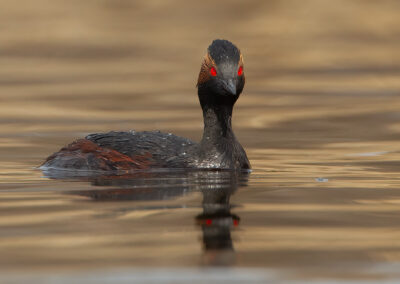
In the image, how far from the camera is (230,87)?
1262cm

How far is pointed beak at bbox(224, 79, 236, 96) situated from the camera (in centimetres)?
1254

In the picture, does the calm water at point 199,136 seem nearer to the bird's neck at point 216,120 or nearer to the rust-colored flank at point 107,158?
the rust-colored flank at point 107,158

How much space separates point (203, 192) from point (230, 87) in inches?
69.1

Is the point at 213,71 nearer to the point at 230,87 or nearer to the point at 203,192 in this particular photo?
the point at 230,87

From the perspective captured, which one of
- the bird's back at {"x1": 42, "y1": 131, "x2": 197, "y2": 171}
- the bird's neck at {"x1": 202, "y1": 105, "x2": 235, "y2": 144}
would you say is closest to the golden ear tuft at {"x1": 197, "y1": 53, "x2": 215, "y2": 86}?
the bird's neck at {"x1": 202, "y1": 105, "x2": 235, "y2": 144}

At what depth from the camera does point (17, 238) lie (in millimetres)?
8547

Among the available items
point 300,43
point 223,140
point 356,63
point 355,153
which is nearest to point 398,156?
point 355,153

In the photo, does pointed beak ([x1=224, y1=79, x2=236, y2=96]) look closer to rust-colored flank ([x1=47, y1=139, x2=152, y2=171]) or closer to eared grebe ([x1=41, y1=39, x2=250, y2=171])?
eared grebe ([x1=41, y1=39, x2=250, y2=171])

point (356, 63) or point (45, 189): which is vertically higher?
point (356, 63)

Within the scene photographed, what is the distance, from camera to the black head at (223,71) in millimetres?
12672

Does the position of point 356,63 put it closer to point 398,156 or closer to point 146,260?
point 398,156

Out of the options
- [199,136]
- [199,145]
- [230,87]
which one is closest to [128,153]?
[199,145]

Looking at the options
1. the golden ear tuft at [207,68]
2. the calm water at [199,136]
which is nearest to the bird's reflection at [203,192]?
the calm water at [199,136]

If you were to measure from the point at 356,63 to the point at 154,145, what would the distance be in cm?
1814
